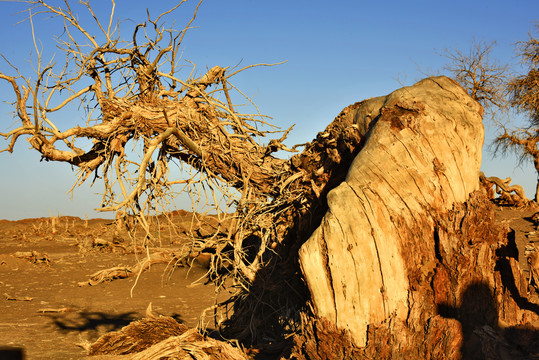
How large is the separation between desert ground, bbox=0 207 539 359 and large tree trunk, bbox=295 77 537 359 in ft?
1.90

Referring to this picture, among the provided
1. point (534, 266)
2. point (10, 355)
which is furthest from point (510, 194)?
point (10, 355)

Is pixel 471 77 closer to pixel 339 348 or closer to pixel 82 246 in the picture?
pixel 82 246

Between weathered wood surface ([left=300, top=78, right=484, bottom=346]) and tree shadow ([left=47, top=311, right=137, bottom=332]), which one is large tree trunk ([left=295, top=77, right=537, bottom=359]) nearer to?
weathered wood surface ([left=300, top=78, right=484, bottom=346])

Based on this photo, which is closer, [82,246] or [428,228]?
[428,228]

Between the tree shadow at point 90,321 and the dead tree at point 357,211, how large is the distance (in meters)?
2.82

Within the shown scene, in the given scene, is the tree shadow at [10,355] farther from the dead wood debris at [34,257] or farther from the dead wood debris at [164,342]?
the dead wood debris at [34,257]

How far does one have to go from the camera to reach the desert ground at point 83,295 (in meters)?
6.33

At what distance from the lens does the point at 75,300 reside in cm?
937

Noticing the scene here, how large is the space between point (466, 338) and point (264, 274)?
2.40 m

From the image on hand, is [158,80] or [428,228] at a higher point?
[158,80]

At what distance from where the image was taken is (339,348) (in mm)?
3893

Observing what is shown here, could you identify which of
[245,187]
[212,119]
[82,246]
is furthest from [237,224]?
[82,246]

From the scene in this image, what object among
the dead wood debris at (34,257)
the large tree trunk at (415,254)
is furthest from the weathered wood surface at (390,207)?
the dead wood debris at (34,257)

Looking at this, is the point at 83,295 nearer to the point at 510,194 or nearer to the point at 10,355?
the point at 10,355
